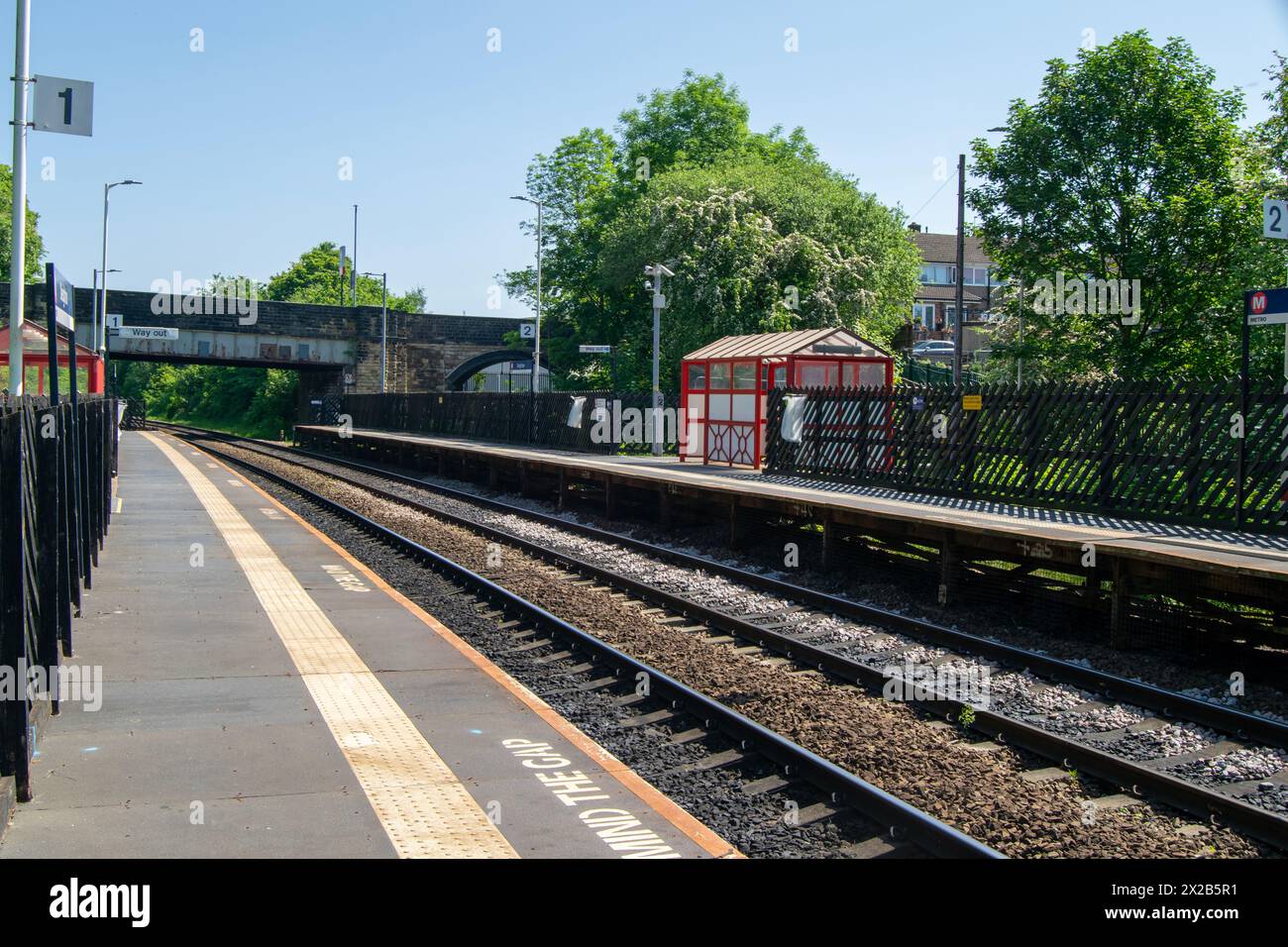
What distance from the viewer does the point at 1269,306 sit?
1095cm

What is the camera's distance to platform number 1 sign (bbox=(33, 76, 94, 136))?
13.5m

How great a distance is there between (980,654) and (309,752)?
220 inches

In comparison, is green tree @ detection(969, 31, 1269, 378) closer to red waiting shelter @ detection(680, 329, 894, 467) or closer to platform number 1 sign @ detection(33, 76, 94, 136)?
red waiting shelter @ detection(680, 329, 894, 467)

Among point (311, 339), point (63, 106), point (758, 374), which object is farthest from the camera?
point (311, 339)

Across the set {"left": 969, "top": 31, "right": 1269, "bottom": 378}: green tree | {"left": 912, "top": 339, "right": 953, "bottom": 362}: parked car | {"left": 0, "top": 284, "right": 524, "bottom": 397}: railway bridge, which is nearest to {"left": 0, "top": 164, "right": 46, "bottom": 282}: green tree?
{"left": 0, "top": 284, "right": 524, "bottom": 397}: railway bridge

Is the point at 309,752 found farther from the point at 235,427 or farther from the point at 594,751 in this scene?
the point at 235,427

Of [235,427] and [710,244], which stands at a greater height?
[710,244]

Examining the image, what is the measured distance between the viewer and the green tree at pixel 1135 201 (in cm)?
2562

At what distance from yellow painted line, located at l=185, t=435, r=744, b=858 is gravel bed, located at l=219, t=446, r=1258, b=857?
0.63 feet

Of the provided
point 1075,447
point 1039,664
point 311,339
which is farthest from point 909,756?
point 311,339

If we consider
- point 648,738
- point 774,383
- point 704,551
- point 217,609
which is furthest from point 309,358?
point 648,738

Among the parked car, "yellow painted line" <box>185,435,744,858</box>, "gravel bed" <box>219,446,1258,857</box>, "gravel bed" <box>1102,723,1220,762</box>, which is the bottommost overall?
"gravel bed" <box>1102,723,1220,762</box>

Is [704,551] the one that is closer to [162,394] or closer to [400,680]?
[400,680]

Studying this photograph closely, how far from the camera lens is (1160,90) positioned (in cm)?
2644
